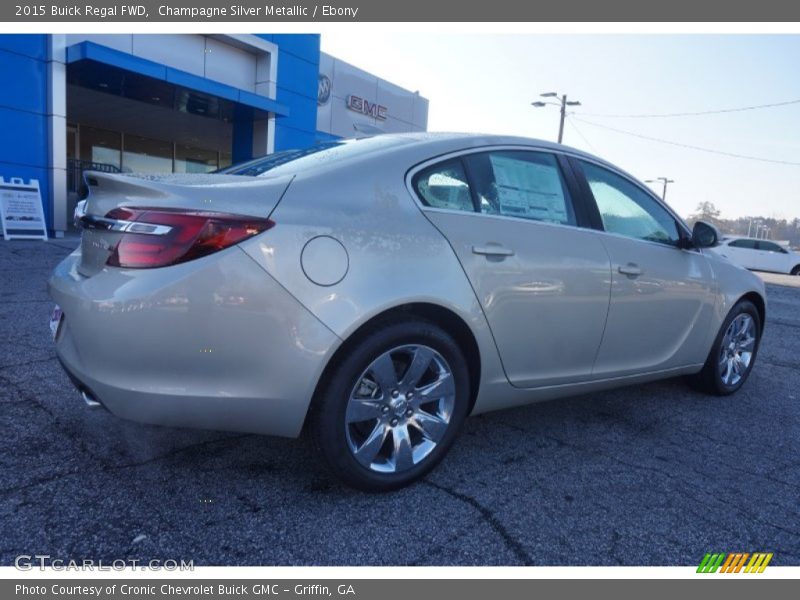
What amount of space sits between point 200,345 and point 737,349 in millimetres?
4060

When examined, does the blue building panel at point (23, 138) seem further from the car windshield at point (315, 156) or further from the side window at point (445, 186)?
the side window at point (445, 186)

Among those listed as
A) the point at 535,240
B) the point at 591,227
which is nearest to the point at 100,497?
the point at 535,240

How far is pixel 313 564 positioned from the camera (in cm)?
202

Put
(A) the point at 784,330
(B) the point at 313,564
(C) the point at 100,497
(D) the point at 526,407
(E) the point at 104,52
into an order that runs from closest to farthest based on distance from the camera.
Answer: (B) the point at 313,564 → (C) the point at 100,497 → (D) the point at 526,407 → (A) the point at 784,330 → (E) the point at 104,52

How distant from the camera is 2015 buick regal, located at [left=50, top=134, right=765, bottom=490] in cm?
209

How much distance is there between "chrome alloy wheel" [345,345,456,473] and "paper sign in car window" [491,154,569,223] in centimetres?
90

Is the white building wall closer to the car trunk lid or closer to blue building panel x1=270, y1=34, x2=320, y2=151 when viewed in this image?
blue building panel x1=270, y1=34, x2=320, y2=151

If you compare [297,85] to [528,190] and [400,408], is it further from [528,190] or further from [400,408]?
[400,408]

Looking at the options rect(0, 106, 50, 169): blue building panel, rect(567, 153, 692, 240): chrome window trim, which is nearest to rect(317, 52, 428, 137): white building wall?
rect(0, 106, 50, 169): blue building panel

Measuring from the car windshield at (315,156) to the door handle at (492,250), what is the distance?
24.6 inches

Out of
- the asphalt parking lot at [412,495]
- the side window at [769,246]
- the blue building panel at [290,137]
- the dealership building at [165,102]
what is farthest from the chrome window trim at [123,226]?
the side window at [769,246]

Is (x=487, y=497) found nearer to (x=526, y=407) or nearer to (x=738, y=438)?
(x=526, y=407)

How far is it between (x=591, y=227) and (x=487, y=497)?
1.58m

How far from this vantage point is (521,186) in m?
3.03
